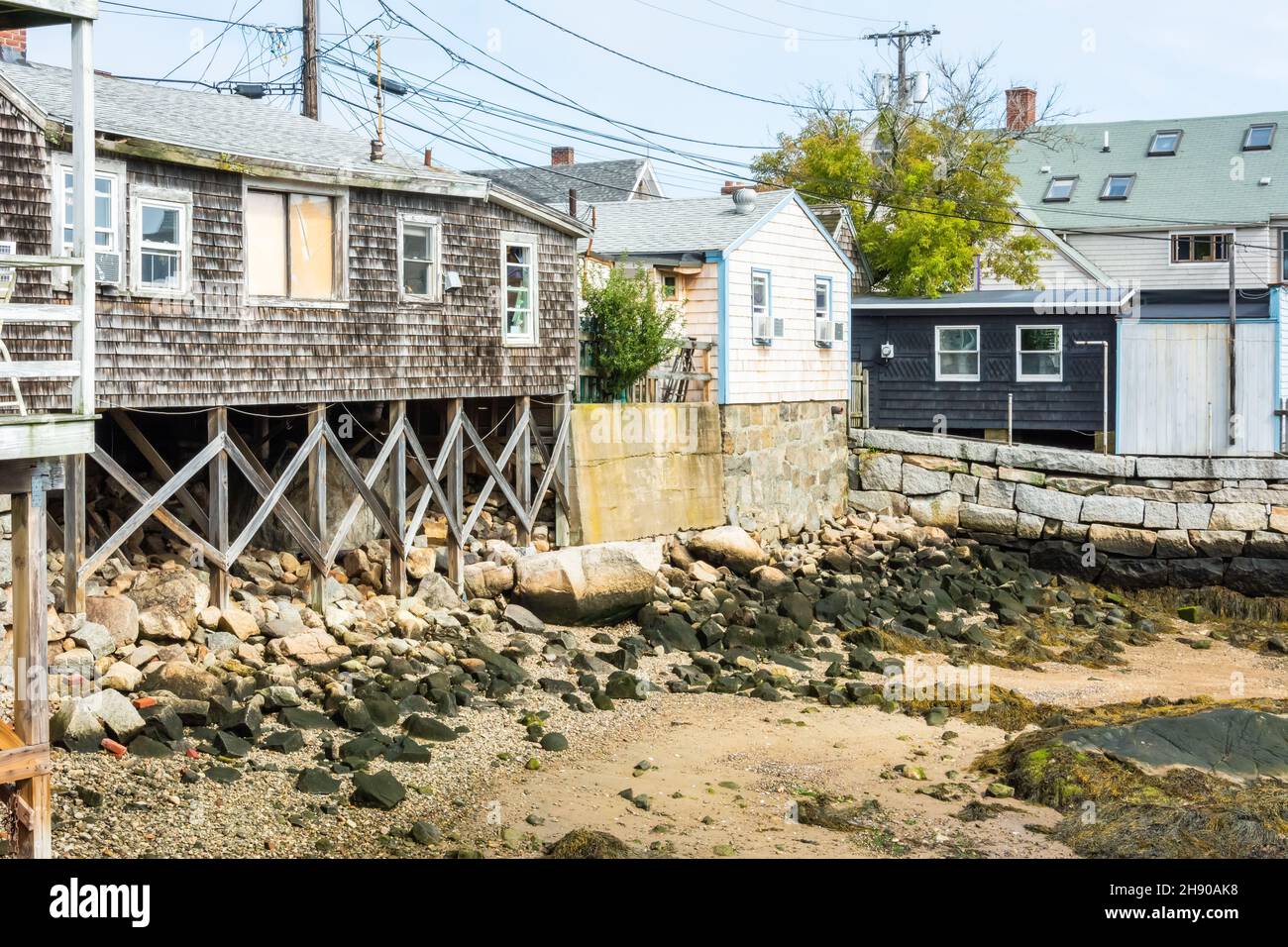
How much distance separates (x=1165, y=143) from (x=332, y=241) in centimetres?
3366

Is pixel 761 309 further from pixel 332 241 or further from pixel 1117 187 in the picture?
pixel 1117 187

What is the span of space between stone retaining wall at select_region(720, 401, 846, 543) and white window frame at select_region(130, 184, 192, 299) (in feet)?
34.6

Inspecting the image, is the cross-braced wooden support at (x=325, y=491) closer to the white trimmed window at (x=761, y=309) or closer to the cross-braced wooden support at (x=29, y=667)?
the cross-braced wooden support at (x=29, y=667)

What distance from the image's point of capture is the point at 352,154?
18719 millimetres

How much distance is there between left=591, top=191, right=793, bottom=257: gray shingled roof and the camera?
24.9 meters

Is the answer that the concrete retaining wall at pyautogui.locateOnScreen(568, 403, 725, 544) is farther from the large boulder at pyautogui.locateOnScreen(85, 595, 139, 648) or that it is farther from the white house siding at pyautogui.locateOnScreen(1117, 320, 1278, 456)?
the white house siding at pyautogui.locateOnScreen(1117, 320, 1278, 456)

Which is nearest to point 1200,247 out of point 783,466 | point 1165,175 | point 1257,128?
point 1165,175

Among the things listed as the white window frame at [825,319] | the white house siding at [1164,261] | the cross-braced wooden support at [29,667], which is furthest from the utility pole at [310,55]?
the white house siding at [1164,261]

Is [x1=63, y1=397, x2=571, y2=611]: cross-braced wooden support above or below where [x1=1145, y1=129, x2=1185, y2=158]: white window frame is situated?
below

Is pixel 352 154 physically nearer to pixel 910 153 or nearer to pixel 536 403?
pixel 536 403

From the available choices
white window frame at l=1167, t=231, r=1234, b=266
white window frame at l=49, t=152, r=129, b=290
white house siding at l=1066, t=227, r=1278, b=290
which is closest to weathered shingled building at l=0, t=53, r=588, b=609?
white window frame at l=49, t=152, r=129, b=290

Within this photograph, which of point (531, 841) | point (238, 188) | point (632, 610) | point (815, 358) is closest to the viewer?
point (531, 841)

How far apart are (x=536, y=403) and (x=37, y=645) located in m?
12.6

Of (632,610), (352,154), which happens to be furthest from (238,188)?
(632,610)
